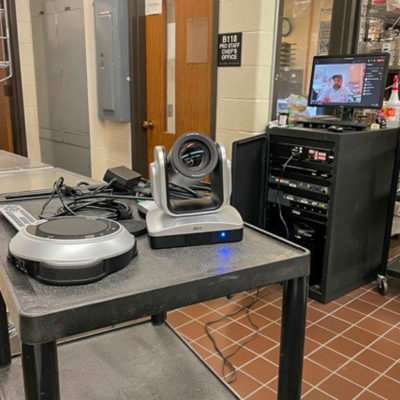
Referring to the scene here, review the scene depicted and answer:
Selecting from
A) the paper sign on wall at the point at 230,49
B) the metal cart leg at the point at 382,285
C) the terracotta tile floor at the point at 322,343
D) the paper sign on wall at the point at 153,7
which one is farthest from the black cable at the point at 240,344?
the paper sign on wall at the point at 153,7

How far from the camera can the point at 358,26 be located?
2.80 meters

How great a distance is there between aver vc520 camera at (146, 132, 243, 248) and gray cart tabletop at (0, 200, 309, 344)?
0.09 ft

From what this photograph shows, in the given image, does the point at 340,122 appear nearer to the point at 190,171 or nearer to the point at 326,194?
the point at 326,194

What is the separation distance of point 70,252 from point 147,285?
0.48 ft

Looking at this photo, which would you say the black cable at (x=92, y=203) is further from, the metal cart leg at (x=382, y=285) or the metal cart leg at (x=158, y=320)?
the metal cart leg at (x=382, y=285)

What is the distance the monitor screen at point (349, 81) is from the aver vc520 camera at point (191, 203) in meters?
1.66

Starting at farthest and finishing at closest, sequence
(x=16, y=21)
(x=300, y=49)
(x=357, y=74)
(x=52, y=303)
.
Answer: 1. (x=16, y=21)
2. (x=300, y=49)
3. (x=357, y=74)
4. (x=52, y=303)

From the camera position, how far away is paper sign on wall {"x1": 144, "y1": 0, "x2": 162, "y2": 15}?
333cm

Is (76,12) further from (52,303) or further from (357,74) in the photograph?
(52,303)

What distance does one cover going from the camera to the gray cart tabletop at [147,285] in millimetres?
719

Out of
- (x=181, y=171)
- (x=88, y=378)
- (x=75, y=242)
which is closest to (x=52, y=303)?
(x=75, y=242)

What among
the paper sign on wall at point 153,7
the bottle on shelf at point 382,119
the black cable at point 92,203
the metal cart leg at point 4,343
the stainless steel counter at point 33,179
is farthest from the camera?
the paper sign on wall at point 153,7

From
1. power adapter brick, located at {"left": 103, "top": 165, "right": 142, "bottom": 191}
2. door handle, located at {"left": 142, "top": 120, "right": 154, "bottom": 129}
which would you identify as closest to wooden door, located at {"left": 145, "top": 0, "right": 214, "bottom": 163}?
door handle, located at {"left": 142, "top": 120, "right": 154, "bottom": 129}

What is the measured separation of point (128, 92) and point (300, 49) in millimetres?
1372
